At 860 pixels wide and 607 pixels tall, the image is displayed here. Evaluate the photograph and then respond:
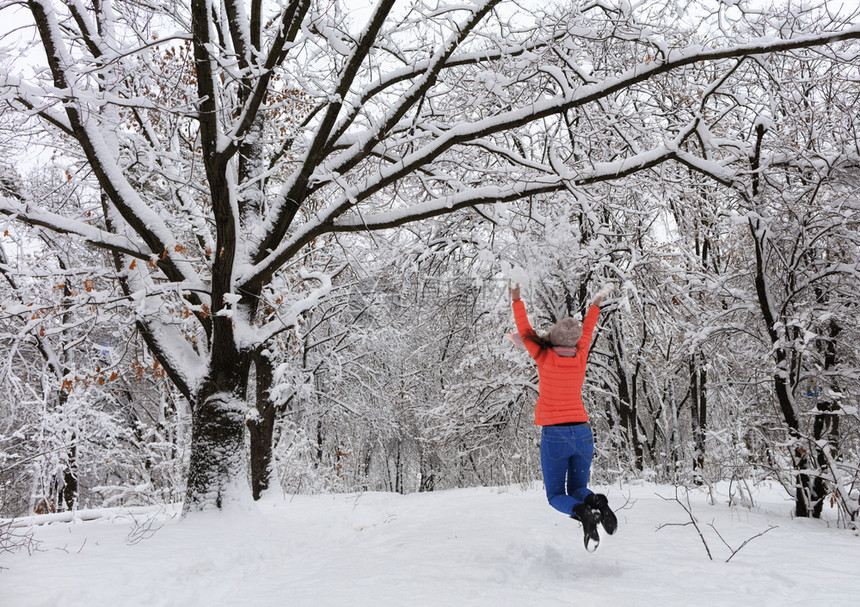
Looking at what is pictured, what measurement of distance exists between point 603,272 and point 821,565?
287 inches

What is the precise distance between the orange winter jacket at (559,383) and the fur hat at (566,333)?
0.09 m

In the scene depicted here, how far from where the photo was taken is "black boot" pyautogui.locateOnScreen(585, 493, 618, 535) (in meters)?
3.41

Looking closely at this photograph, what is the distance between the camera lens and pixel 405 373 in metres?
18.6

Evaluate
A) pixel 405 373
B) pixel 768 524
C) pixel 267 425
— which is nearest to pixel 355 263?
pixel 267 425

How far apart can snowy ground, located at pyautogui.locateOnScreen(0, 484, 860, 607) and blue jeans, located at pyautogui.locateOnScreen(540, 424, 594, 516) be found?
1.49 feet

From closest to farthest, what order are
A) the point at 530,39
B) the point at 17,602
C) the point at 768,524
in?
1. the point at 17,602
2. the point at 768,524
3. the point at 530,39

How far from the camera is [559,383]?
3893mm

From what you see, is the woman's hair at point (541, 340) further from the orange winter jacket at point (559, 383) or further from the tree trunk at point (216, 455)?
the tree trunk at point (216, 455)

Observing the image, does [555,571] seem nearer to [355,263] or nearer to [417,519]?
[417,519]

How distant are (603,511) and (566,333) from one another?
1295 mm

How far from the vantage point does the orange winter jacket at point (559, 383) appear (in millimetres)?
3854

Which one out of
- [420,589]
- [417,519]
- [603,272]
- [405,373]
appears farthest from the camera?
[405,373]

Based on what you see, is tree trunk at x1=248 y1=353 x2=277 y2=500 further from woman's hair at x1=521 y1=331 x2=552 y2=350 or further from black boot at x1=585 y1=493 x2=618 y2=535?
black boot at x1=585 y1=493 x2=618 y2=535

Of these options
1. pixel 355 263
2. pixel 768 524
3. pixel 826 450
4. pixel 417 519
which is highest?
pixel 355 263
